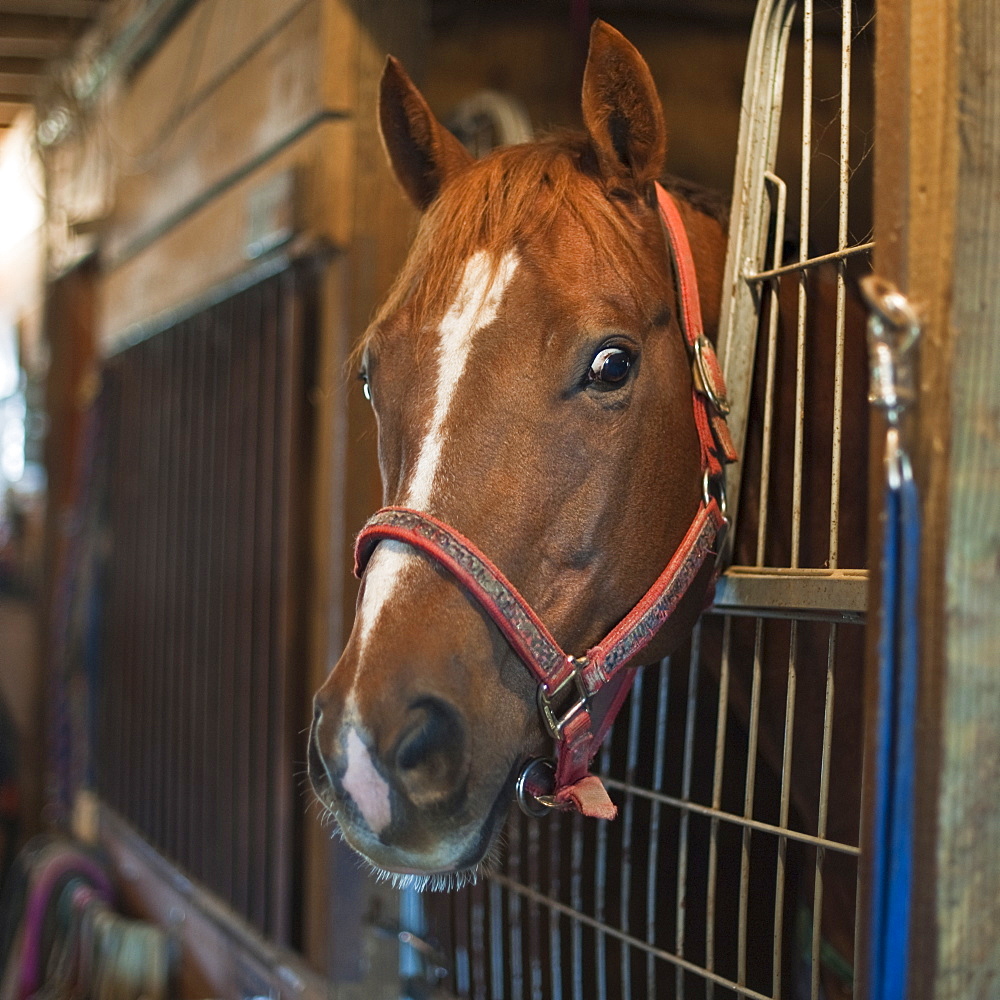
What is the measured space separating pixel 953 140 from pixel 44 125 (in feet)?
10.5

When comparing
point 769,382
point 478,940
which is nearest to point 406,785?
point 769,382

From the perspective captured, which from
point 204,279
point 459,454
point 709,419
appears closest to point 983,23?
point 709,419

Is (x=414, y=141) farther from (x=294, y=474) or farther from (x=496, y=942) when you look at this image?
(x=496, y=942)

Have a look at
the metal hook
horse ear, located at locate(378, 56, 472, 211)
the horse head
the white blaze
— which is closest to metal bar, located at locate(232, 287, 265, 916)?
horse ear, located at locate(378, 56, 472, 211)

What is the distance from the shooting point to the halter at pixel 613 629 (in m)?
0.79

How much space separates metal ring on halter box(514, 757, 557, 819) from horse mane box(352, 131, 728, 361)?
0.44 meters

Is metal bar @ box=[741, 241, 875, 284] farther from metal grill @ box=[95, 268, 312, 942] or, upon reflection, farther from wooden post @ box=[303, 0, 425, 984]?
metal grill @ box=[95, 268, 312, 942]

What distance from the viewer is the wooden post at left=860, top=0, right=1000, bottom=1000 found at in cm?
65

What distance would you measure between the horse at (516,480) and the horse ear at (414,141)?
0.13m

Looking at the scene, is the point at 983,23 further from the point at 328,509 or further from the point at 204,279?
the point at 204,279

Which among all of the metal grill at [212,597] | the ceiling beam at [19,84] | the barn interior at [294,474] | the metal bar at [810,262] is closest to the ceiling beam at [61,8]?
the barn interior at [294,474]

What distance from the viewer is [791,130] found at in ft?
8.32

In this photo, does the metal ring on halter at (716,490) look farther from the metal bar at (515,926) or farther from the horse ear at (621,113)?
the metal bar at (515,926)

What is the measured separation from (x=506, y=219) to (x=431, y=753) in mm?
536
